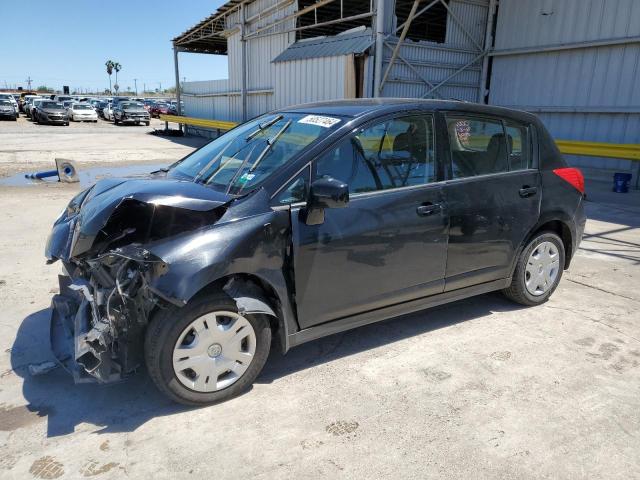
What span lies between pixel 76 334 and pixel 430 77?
50.3ft

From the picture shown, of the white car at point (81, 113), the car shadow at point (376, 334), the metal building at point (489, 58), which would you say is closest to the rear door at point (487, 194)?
the car shadow at point (376, 334)

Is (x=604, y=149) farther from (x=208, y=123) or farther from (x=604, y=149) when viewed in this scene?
(x=208, y=123)

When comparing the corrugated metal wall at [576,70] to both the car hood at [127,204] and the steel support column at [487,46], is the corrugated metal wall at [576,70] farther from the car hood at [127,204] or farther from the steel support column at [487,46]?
the car hood at [127,204]

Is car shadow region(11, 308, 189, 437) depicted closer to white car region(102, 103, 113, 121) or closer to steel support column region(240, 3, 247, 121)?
steel support column region(240, 3, 247, 121)

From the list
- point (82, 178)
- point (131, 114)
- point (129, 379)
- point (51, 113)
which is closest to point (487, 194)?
point (129, 379)

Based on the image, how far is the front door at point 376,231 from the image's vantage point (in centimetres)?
308

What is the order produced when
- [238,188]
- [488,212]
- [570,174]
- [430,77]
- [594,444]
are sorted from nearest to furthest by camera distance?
1. [594,444]
2. [238,188]
3. [488,212]
4. [570,174]
5. [430,77]

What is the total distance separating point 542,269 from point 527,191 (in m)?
0.79

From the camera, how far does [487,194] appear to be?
381cm

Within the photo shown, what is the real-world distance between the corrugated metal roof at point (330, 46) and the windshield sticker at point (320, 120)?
11852 millimetres

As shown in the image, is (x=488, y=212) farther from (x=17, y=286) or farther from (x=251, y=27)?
(x=251, y=27)

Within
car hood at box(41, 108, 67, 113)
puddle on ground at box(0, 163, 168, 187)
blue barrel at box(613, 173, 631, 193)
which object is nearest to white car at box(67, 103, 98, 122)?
car hood at box(41, 108, 67, 113)

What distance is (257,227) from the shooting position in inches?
113

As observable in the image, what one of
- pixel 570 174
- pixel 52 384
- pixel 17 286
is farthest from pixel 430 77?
pixel 52 384
